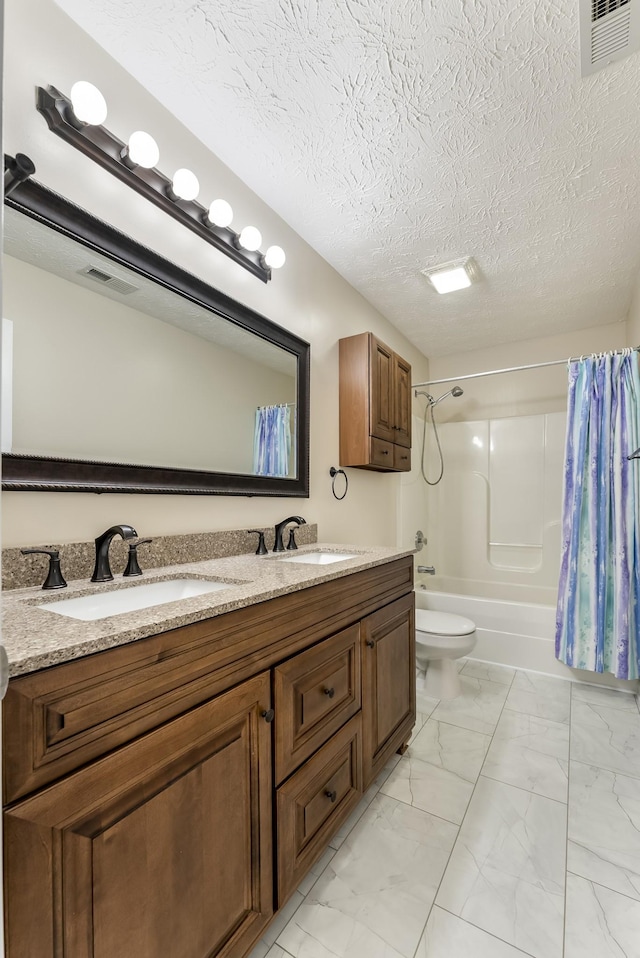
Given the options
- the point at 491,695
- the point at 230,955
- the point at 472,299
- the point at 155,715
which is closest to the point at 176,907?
the point at 230,955

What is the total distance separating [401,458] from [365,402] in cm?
55

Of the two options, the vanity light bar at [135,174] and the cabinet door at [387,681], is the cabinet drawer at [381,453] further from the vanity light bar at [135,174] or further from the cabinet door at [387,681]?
the vanity light bar at [135,174]

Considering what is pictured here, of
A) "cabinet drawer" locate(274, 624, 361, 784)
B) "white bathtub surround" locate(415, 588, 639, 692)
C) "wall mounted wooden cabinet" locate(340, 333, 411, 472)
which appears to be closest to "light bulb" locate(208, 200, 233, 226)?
"wall mounted wooden cabinet" locate(340, 333, 411, 472)

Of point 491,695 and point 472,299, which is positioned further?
point 472,299

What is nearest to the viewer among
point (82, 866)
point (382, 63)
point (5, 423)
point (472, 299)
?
point (82, 866)

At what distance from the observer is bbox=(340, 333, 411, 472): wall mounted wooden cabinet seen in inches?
89.6

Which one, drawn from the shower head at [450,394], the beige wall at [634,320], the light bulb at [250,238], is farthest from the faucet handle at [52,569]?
the shower head at [450,394]

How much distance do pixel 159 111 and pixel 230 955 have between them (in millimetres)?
2278

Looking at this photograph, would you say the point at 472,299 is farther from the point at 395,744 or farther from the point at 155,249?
the point at 395,744

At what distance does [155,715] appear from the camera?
76 cm

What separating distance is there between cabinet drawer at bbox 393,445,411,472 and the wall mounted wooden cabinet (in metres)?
0.09

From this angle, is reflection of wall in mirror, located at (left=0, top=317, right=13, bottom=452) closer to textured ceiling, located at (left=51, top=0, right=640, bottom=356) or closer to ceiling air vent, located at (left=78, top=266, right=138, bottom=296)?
ceiling air vent, located at (left=78, top=266, right=138, bottom=296)

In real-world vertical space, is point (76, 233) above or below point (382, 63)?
below

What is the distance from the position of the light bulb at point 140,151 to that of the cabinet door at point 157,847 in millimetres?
1437
